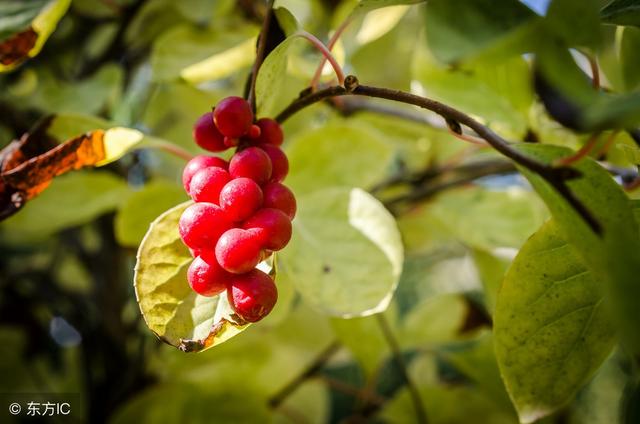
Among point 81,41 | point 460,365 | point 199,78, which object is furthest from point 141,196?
point 81,41

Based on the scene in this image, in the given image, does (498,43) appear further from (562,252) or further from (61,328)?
(61,328)

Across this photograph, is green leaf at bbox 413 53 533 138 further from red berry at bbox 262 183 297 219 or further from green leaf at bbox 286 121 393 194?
red berry at bbox 262 183 297 219

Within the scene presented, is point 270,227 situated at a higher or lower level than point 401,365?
higher

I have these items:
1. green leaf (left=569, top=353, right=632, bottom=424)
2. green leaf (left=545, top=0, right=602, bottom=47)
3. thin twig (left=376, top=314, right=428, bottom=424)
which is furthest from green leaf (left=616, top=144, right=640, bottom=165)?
green leaf (left=569, top=353, right=632, bottom=424)

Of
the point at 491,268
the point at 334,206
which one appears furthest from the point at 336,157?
the point at 491,268

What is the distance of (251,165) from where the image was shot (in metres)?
0.44

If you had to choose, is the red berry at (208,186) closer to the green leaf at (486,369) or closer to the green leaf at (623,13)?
the green leaf at (623,13)

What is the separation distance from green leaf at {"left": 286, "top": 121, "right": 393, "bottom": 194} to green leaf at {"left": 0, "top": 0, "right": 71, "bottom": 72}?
35 cm

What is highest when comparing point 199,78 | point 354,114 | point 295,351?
point 199,78

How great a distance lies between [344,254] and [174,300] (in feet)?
0.74

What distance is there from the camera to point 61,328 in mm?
1330

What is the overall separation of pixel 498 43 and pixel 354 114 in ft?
2.51

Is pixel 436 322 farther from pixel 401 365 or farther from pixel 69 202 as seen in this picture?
pixel 69 202

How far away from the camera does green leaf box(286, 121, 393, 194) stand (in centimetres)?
81
